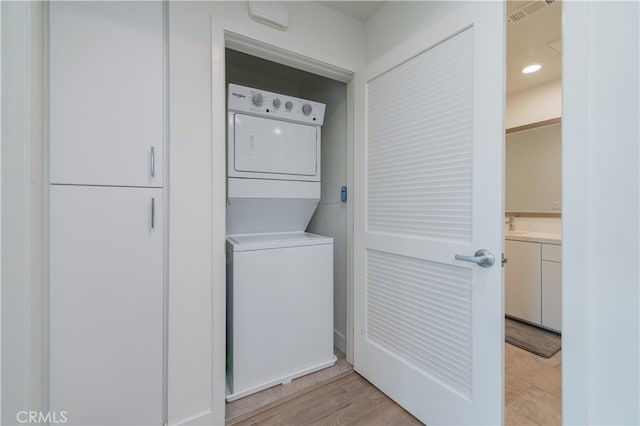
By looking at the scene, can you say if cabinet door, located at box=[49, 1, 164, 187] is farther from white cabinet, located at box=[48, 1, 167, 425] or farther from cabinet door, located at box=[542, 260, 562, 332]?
cabinet door, located at box=[542, 260, 562, 332]

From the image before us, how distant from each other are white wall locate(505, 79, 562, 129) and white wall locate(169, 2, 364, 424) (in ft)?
8.50

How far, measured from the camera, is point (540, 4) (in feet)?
5.16

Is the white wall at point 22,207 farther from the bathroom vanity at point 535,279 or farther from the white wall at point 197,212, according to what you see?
the bathroom vanity at point 535,279

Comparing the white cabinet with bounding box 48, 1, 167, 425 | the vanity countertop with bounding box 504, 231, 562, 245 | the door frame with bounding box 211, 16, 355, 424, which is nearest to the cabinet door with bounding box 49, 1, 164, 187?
the white cabinet with bounding box 48, 1, 167, 425

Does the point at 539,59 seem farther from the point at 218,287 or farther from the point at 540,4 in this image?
the point at 218,287

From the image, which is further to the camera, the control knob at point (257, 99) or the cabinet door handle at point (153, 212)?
the control knob at point (257, 99)

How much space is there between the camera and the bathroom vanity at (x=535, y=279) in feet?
7.77

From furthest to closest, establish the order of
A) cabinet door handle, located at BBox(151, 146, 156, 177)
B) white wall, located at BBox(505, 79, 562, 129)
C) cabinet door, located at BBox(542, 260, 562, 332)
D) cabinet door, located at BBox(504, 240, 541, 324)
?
white wall, located at BBox(505, 79, 562, 129) → cabinet door, located at BBox(504, 240, 541, 324) → cabinet door, located at BBox(542, 260, 562, 332) → cabinet door handle, located at BBox(151, 146, 156, 177)

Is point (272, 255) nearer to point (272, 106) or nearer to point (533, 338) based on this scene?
point (272, 106)

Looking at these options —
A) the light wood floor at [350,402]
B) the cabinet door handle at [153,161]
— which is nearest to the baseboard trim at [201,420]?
the light wood floor at [350,402]

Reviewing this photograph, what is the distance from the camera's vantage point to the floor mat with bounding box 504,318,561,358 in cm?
213

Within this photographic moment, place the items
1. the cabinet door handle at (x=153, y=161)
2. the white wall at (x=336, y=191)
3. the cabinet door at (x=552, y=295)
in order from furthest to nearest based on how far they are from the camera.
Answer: the cabinet door at (x=552, y=295) < the white wall at (x=336, y=191) < the cabinet door handle at (x=153, y=161)
